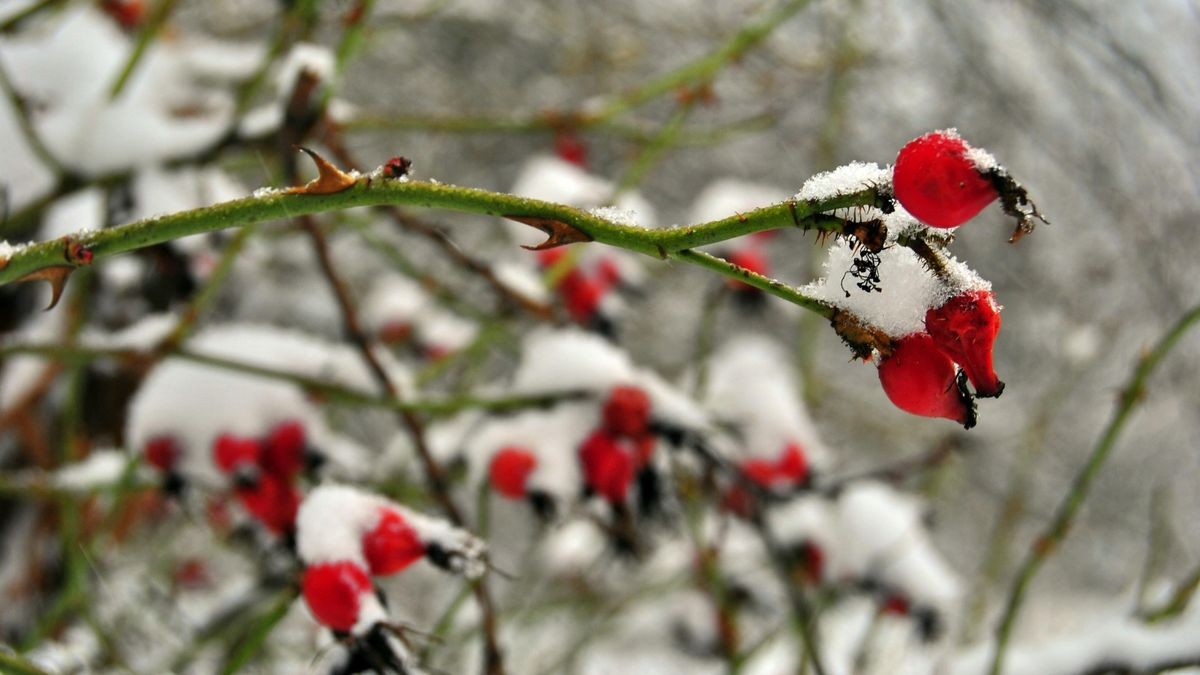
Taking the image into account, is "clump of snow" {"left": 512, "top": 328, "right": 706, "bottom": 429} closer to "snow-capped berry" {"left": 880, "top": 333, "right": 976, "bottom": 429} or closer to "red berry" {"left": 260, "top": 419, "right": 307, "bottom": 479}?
"red berry" {"left": 260, "top": 419, "right": 307, "bottom": 479}

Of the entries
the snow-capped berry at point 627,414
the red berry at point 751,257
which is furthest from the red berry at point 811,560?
the snow-capped berry at point 627,414

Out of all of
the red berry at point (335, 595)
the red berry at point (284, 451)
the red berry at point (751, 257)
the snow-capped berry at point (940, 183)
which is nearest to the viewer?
the snow-capped berry at point (940, 183)

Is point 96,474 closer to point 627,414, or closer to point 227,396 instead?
point 227,396

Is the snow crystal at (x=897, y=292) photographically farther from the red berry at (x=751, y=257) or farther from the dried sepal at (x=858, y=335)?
the red berry at (x=751, y=257)

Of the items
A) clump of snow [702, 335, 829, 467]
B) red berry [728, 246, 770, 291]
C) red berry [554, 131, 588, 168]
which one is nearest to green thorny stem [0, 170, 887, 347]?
clump of snow [702, 335, 829, 467]

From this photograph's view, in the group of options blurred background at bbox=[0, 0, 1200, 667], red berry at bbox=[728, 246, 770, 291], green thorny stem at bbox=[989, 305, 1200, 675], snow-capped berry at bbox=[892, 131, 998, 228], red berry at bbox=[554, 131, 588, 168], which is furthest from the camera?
red berry at bbox=[554, 131, 588, 168]

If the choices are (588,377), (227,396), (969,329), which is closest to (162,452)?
(227,396)
